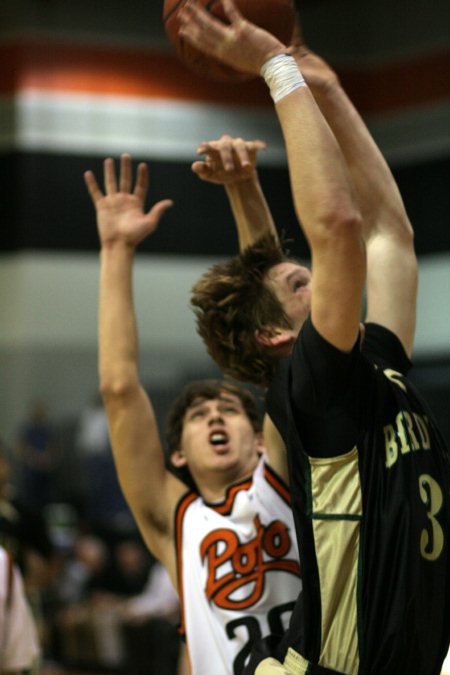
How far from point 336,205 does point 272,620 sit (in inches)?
58.4

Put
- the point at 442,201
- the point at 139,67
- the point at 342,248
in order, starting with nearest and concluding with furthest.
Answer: the point at 342,248
the point at 442,201
the point at 139,67

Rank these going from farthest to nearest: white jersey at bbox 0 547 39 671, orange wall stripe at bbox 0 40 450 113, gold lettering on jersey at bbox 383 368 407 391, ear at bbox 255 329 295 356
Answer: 1. orange wall stripe at bbox 0 40 450 113
2. white jersey at bbox 0 547 39 671
3. ear at bbox 255 329 295 356
4. gold lettering on jersey at bbox 383 368 407 391

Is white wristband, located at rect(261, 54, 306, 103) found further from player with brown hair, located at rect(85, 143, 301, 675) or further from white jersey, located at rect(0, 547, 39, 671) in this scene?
white jersey, located at rect(0, 547, 39, 671)

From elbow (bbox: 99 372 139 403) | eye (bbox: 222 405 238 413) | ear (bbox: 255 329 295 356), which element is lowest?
eye (bbox: 222 405 238 413)

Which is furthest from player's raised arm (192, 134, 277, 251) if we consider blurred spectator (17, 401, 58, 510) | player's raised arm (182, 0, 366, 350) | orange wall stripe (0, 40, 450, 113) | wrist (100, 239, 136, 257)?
orange wall stripe (0, 40, 450, 113)

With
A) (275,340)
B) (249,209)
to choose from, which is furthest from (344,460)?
(249,209)

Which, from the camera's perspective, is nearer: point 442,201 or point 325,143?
point 325,143

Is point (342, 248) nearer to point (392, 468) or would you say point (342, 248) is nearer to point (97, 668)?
point (392, 468)

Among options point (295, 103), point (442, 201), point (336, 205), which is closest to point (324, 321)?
point (336, 205)

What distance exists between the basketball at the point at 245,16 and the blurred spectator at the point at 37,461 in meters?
10.4

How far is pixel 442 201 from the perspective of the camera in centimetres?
1420

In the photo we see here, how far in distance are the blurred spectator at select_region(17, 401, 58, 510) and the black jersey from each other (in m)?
10.8

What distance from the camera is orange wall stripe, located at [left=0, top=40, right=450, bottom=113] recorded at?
14.7m

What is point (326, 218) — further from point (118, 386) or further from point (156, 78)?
point (156, 78)
